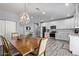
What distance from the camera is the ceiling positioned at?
148cm

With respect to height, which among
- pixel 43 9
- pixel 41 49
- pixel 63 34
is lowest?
pixel 41 49

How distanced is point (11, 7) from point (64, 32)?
110 centimetres

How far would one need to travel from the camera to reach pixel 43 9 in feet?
5.12

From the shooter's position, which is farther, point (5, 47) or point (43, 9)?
point (5, 47)

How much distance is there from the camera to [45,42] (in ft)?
5.60

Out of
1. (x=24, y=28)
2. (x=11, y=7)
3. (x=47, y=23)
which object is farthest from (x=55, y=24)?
(x=11, y=7)

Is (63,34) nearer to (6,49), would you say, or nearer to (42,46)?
(42,46)

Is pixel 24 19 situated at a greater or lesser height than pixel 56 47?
greater

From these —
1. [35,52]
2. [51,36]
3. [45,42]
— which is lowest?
[35,52]

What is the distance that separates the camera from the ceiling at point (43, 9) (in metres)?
1.48

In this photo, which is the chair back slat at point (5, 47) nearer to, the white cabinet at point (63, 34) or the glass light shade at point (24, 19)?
Answer: the glass light shade at point (24, 19)

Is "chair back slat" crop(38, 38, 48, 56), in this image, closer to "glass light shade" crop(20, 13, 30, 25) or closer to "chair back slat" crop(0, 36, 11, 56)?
"glass light shade" crop(20, 13, 30, 25)

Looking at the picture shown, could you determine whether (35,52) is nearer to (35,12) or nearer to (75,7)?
(35,12)

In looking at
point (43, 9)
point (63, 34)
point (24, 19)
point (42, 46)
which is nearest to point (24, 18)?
point (24, 19)
